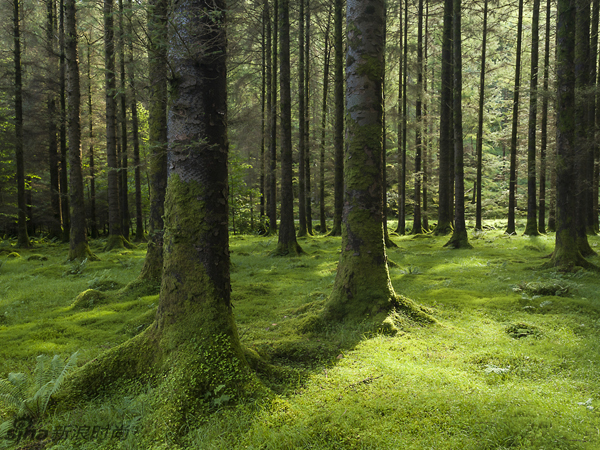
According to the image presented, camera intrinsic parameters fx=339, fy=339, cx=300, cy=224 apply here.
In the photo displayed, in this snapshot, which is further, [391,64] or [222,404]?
[391,64]

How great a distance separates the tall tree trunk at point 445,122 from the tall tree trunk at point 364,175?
12.0m

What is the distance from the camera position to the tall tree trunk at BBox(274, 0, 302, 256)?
12109mm

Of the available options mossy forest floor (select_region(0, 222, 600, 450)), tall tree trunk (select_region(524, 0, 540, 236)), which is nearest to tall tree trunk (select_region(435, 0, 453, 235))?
tall tree trunk (select_region(524, 0, 540, 236))

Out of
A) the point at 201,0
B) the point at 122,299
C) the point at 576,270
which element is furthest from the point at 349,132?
the point at 576,270

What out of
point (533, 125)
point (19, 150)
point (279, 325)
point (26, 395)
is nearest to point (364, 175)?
point (279, 325)

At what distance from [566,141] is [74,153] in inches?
571

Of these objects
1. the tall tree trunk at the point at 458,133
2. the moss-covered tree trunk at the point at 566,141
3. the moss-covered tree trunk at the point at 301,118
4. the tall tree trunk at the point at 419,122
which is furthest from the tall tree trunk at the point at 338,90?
the moss-covered tree trunk at the point at 566,141

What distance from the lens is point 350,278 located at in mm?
4836

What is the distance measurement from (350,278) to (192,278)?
2.43 metres

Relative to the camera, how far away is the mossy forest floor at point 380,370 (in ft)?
7.90

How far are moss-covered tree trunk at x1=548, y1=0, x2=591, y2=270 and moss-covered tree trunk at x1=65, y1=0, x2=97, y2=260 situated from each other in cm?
1386

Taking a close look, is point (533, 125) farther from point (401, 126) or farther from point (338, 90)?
point (338, 90)

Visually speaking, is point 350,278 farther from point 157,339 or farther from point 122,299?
point 122,299

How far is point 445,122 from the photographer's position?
1700 centimetres
